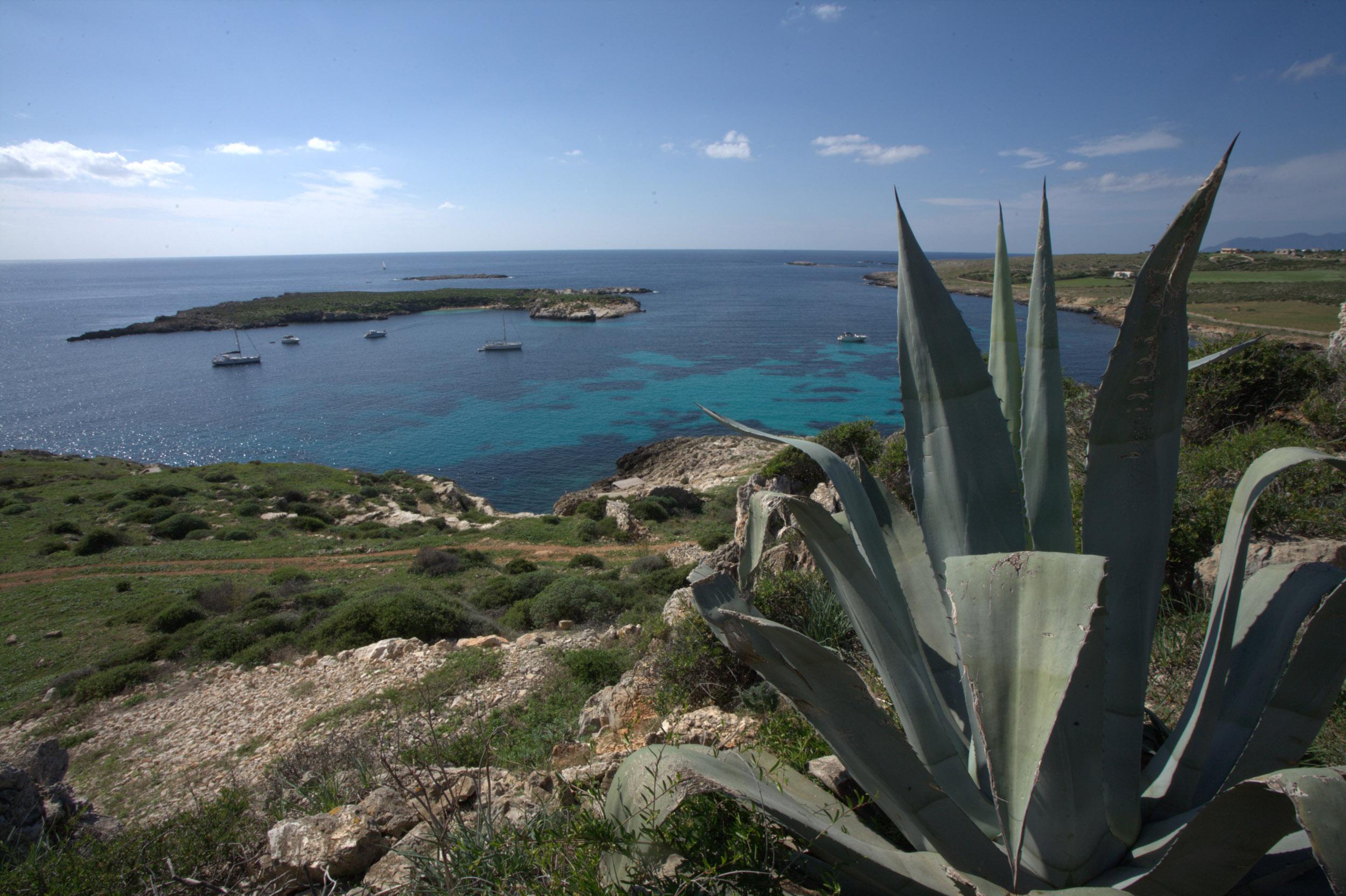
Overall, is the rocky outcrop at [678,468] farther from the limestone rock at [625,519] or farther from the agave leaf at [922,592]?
the agave leaf at [922,592]

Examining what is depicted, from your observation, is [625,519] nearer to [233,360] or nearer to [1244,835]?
[1244,835]

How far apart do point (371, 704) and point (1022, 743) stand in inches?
353

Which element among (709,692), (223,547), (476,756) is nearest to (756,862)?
(709,692)

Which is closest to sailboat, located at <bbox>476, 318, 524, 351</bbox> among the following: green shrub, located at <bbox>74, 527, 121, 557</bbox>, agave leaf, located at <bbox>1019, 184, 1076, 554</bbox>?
green shrub, located at <bbox>74, 527, 121, 557</bbox>

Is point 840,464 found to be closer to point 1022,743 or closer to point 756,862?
point 1022,743

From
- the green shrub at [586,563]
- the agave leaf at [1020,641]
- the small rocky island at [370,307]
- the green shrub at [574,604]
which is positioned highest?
the small rocky island at [370,307]

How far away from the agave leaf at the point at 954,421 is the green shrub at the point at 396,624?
1075cm

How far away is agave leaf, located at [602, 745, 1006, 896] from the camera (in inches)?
64.4

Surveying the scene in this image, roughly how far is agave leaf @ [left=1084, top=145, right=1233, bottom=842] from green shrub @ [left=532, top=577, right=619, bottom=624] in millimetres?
10076

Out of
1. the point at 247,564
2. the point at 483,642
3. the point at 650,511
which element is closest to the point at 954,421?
the point at 483,642

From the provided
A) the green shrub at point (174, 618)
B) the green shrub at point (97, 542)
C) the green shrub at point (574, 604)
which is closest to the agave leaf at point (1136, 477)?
the green shrub at point (574, 604)

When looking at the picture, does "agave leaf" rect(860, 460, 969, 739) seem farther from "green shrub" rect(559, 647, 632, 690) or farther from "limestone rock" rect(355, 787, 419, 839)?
"green shrub" rect(559, 647, 632, 690)

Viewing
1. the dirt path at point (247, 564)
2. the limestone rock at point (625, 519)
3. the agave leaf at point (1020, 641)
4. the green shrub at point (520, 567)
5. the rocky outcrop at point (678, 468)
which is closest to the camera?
the agave leaf at point (1020, 641)

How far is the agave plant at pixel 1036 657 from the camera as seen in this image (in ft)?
4.01
